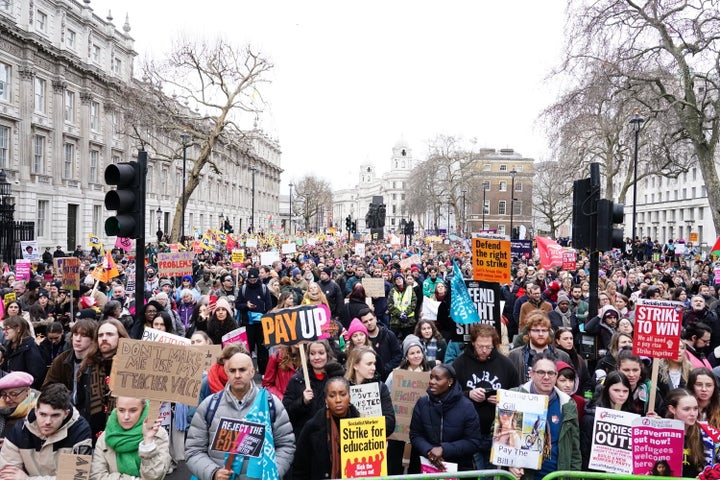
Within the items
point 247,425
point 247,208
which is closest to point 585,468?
point 247,425

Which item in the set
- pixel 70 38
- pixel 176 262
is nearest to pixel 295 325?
pixel 176 262

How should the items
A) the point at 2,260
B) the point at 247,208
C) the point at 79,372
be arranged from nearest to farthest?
1. the point at 79,372
2. the point at 2,260
3. the point at 247,208

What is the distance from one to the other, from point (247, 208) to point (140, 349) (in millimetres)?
81770

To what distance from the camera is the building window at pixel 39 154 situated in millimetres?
36406

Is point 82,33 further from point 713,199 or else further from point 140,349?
point 140,349

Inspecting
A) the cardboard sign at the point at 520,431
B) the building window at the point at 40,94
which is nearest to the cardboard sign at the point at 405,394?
the cardboard sign at the point at 520,431

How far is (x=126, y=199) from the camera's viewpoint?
6.33 meters

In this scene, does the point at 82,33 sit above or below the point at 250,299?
above

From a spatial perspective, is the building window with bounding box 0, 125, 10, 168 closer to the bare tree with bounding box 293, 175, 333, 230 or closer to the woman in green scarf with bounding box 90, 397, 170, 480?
the woman in green scarf with bounding box 90, 397, 170, 480

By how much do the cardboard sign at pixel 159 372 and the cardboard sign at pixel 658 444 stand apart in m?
3.15

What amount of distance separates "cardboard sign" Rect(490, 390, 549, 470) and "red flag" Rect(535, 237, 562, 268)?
1298 cm

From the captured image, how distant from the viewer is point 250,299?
11164 millimetres

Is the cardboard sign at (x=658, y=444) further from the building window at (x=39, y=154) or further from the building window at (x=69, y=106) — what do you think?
the building window at (x=69, y=106)

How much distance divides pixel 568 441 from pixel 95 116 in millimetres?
44981
